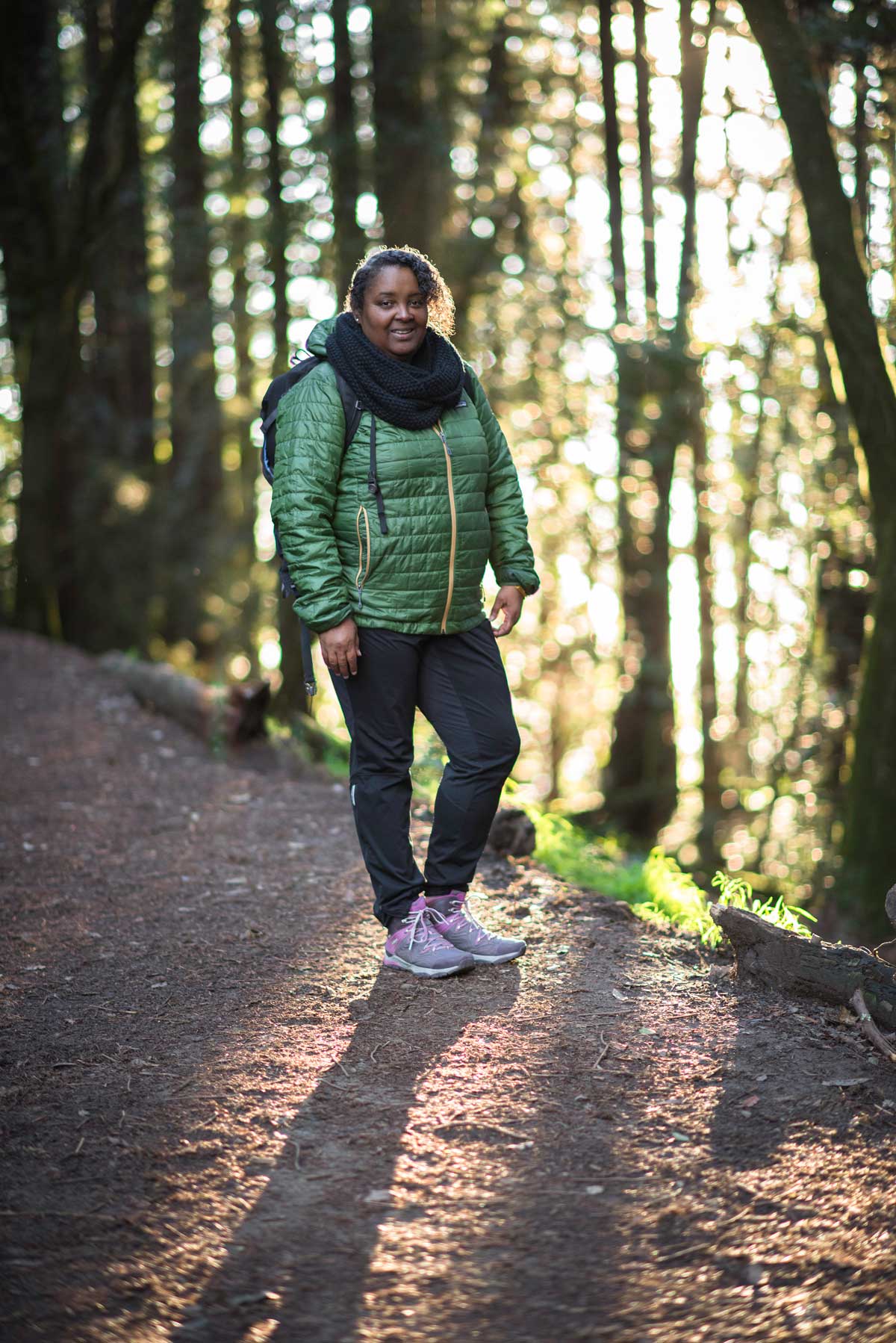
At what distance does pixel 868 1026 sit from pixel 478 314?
39.2 feet

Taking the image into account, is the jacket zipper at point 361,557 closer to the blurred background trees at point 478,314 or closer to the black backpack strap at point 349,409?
the black backpack strap at point 349,409

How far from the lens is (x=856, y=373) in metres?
7.20

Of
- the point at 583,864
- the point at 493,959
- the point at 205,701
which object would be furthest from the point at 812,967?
the point at 205,701

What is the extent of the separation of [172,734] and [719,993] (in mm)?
5569

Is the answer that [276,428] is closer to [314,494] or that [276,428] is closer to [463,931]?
[314,494]

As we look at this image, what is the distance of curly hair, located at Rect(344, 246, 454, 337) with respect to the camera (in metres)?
3.90

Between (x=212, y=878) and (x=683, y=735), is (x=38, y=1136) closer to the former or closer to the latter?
(x=212, y=878)

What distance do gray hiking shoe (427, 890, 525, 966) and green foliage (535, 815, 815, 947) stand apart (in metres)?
0.89

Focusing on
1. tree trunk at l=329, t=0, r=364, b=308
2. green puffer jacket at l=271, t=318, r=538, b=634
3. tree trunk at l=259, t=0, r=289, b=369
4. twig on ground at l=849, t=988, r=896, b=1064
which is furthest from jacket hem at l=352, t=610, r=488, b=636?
tree trunk at l=259, t=0, r=289, b=369

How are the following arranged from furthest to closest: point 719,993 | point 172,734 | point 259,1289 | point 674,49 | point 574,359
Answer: point 574,359
point 674,49
point 172,734
point 719,993
point 259,1289

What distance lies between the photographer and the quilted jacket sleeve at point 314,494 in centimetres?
383

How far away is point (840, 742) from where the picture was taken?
9945mm

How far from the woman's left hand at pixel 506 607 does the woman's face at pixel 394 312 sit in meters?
0.94

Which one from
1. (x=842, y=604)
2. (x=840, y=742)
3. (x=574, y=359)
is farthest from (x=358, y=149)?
(x=840, y=742)
